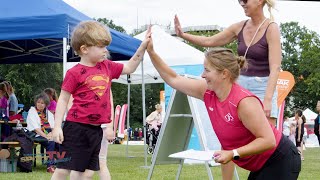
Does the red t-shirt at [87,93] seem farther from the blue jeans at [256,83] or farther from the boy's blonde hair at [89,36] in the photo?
the blue jeans at [256,83]

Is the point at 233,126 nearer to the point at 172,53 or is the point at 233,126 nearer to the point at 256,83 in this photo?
the point at 256,83

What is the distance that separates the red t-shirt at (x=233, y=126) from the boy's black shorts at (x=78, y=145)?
1228 mm

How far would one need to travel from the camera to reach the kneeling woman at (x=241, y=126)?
3232mm

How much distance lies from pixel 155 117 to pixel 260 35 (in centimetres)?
1463

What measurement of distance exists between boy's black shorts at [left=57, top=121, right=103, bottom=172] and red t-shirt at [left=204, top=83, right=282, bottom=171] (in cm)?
123

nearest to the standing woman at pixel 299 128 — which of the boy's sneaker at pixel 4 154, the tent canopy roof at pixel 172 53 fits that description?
the tent canopy roof at pixel 172 53

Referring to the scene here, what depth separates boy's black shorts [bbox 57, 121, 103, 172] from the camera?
14.5ft

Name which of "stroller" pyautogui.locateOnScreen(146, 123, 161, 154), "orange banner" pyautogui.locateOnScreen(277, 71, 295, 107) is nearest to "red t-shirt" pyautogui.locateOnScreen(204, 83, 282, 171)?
"orange banner" pyautogui.locateOnScreen(277, 71, 295, 107)

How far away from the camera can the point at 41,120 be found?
9.73 metres

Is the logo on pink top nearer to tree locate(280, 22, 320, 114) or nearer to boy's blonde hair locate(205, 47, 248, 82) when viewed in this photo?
boy's blonde hair locate(205, 47, 248, 82)

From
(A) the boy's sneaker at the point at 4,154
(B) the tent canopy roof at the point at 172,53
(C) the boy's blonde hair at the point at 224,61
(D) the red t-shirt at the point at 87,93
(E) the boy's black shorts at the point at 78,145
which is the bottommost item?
(A) the boy's sneaker at the point at 4,154

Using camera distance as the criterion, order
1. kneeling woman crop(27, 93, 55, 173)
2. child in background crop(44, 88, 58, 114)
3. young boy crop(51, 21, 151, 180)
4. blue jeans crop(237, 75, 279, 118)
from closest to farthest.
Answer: young boy crop(51, 21, 151, 180)
blue jeans crop(237, 75, 279, 118)
kneeling woman crop(27, 93, 55, 173)
child in background crop(44, 88, 58, 114)

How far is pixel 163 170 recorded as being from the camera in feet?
32.4

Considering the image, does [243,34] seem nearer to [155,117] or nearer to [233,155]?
[233,155]
